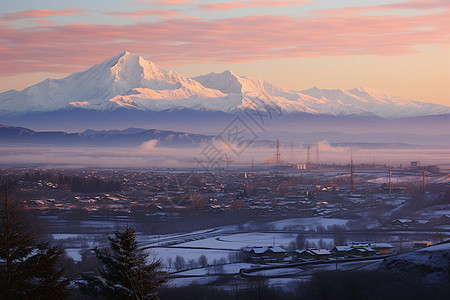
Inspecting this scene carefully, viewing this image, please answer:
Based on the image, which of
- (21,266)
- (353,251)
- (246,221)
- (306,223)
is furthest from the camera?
(246,221)

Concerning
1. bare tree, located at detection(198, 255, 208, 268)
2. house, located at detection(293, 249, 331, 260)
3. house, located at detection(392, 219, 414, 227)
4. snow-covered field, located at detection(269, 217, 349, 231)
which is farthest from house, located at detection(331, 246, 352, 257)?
house, located at detection(392, 219, 414, 227)

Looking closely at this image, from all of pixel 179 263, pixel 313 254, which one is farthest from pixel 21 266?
pixel 313 254

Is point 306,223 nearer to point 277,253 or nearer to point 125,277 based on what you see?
point 277,253

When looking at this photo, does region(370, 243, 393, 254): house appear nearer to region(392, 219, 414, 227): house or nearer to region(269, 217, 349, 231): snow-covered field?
region(269, 217, 349, 231): snow-covered field

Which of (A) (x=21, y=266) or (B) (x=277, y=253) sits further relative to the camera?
(B) (x=277, y=253)

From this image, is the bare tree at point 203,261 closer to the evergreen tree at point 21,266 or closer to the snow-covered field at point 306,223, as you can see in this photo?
the snow-covered field at point 306,223

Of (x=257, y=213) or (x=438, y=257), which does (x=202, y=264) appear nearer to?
(x=438, y=257)

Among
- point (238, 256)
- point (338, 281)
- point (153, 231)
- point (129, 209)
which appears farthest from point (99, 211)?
point (338, 281)
